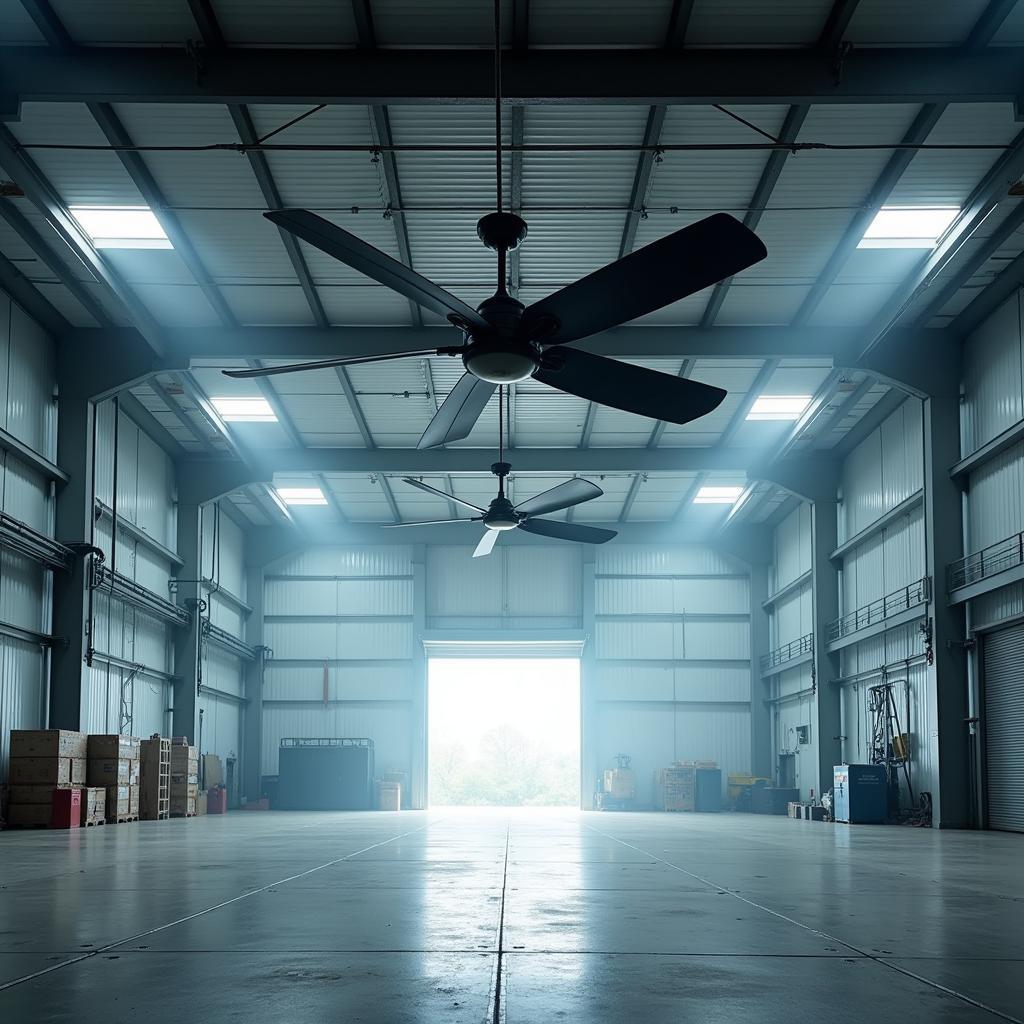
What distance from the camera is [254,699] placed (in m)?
38.5

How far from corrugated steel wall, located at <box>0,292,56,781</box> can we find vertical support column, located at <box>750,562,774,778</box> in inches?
913

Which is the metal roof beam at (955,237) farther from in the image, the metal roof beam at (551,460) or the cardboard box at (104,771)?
the cardboard box at (104,771)

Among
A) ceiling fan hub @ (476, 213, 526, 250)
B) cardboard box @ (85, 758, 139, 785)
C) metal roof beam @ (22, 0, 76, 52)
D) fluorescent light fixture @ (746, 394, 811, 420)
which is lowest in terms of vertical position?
cardboard box @ (85, 758, 139, 785)

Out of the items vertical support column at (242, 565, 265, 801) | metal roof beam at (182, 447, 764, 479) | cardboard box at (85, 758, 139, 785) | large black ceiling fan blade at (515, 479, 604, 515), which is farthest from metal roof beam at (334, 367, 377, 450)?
vertical support column at (242, 565, 265, 801)

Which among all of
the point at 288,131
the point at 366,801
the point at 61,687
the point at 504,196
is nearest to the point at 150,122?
the point at 288,131

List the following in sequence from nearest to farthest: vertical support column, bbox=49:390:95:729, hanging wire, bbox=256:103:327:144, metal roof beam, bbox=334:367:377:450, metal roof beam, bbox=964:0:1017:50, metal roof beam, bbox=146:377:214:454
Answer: metal roof beam, bbox=964:0:1017:50
hanging wire, bbox=256:103:327:144
vertical support column, bbox=49:390:95:729
metal roof beam, bbox=334:367:377:450
metal roof beam, bbox=146:377:214:454

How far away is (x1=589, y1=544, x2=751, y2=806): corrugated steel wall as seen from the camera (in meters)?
38.5

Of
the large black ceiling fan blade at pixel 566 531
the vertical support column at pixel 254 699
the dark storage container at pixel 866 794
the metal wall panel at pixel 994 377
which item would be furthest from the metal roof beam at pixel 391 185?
the vertical support column at pixel 254 699

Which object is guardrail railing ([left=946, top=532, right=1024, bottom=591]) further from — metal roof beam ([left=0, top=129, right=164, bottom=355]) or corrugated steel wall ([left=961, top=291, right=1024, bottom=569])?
metal roof beam ([left=0, top=129, right=164, bottom=355])

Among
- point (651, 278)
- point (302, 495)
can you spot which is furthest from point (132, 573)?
point (651, 278)

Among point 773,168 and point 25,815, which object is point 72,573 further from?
point 773,168

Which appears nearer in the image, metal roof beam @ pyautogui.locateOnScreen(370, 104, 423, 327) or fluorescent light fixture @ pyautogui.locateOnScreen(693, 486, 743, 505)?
metal roof beam @ pyautogui.locateOnScreen(370, 104, 423, 327)

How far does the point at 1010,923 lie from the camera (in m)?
6.32

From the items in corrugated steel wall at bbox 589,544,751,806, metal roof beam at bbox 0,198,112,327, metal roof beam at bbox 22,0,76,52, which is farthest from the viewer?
corrugated steel wall at bbox 589,544,751,806
